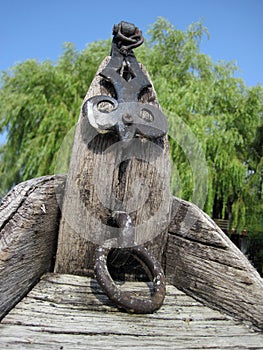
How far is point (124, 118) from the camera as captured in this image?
752 mm

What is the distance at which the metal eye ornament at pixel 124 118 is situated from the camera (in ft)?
2.44

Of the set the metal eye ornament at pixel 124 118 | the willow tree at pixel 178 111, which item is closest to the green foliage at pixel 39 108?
the willow tree at pixel 178 111

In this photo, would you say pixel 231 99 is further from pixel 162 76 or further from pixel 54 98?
pixel 54 98

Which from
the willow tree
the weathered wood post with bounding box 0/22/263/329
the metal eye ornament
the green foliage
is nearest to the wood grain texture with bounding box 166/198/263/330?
the weathered wood post with bounding box 0/22/263/329

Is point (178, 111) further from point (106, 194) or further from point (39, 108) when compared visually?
point (106, 194)

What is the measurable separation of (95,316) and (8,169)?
4789mm

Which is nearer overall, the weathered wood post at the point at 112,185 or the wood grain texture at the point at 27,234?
the wood grain texture at the point at 27,234

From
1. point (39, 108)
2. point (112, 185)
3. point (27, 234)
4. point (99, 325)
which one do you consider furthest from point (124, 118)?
point (39, 108)

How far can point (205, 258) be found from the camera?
72 cm

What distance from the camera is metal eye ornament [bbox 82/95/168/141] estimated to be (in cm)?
74

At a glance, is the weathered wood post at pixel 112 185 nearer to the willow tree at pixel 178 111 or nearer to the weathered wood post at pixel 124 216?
the weathered wood post at pixel 124 216

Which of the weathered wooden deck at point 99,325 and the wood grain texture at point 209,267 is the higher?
the wood grain texture at point 209,267

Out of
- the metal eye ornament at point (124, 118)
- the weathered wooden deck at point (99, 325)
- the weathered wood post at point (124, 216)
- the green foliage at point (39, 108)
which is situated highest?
the green foliage at point (39, 108)

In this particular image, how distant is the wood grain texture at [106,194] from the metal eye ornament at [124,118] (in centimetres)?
3
